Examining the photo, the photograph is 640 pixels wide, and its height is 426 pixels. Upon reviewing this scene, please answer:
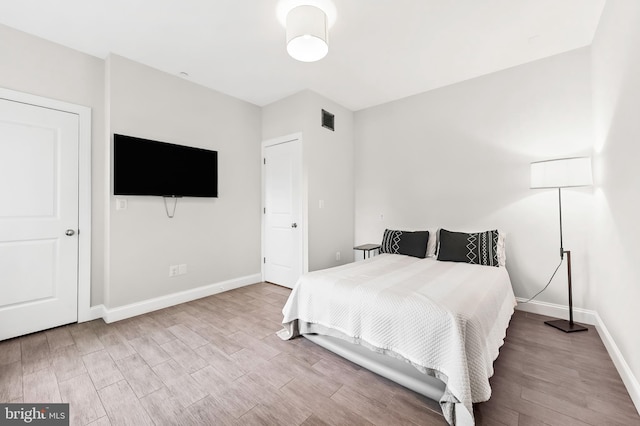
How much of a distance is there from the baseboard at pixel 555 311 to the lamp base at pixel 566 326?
0.31 feet

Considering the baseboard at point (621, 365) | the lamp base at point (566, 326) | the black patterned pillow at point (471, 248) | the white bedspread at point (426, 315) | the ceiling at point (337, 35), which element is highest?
the ceiling at point (337, 35)

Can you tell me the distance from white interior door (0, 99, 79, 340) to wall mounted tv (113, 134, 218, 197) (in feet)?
1.35

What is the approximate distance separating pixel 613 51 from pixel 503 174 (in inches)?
52.9

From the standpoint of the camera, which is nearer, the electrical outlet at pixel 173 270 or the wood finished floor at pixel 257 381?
the wood finished floor at pixel 257 381

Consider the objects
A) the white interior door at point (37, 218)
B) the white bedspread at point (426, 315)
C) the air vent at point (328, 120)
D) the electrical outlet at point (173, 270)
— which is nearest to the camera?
the white bedspread at point (426, 315)

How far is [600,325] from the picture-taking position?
7.72ft

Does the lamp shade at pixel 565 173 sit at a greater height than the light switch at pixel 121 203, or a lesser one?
greater

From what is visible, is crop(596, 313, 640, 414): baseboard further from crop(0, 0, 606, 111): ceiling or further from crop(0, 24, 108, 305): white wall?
crop(0, 24, 108, 305): white wall

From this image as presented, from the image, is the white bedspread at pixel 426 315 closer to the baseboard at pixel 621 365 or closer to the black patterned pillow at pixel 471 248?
the black patterned pillow at pixel 471 248

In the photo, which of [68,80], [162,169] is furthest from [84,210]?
[68,80]

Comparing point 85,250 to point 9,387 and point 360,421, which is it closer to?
point 9,387

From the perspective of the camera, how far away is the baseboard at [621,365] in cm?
151

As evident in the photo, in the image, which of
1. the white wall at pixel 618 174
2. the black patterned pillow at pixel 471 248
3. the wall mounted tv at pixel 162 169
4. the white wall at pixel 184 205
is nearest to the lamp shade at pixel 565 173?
the white wall at pixel 618 174

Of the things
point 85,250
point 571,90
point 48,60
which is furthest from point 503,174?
point 48,60
